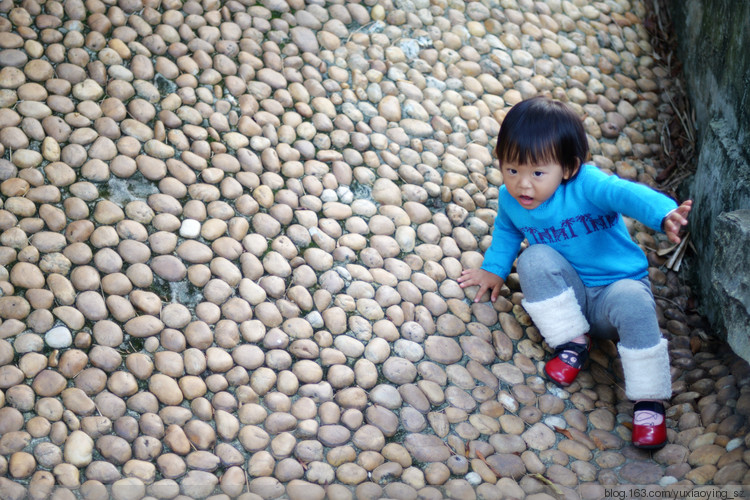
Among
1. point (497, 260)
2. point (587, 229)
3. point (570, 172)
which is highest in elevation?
point (570, 172)

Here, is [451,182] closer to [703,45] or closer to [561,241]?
[561,241]

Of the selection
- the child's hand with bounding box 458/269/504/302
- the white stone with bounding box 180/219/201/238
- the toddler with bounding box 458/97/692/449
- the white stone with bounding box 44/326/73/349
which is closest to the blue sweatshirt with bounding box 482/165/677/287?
the toddler with bounding box 458/97/692/449

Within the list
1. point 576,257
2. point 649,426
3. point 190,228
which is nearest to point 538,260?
point 576,257

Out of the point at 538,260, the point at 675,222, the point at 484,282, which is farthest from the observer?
the point at 484,282

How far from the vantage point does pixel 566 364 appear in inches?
63.5

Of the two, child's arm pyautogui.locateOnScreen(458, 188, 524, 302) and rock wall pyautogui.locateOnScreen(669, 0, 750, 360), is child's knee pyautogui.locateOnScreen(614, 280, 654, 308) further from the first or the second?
child's arm pyautogui.locateOnScreen(458, 188, 524, 302)

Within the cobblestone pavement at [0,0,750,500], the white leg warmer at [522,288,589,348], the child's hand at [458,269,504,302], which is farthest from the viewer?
the child's hand at [458,269,504,302]

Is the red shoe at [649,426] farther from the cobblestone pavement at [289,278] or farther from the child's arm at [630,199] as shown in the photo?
the child's arm at [630,199]

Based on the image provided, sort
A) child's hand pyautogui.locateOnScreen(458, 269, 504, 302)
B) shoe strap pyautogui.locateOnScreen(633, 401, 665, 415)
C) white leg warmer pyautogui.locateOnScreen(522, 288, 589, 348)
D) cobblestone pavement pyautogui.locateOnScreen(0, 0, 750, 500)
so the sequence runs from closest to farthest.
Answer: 1. cobblestone pavement pyautogui.locateOnScreen(0, 0, 750, 500)
2. shoe strap pyautogui.locateOnScreen(633, 401, 665, 415)
3. white leg warmer pyautogui.locateOnScreen(522, 288, 589, 348)
4. child's hand pyautogui.locateOnScreen(458, 269, 504, 302)

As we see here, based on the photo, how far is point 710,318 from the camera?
1.77 meters

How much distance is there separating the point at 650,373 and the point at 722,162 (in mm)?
621

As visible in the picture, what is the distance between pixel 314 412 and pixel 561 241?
685mm

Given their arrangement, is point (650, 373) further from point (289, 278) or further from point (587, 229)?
point (289, 278)

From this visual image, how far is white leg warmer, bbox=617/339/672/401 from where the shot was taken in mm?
1514
